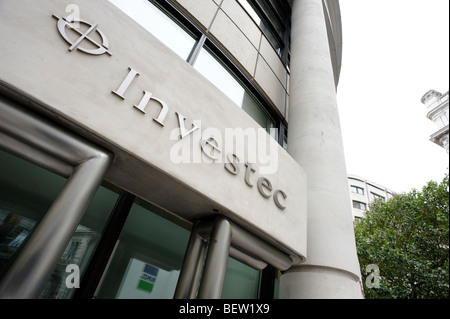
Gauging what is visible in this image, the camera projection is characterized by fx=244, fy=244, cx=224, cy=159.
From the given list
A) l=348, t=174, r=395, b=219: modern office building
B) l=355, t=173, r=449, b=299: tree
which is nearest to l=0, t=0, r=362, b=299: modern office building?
l=355, t=173, r=449, b=299: tree

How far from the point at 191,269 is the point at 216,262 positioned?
1.11 ft

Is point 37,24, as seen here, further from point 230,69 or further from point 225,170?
point 230,69

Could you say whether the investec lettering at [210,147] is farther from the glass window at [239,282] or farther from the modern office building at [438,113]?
the modern office building at [438,113]

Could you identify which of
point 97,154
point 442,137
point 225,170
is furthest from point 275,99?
point 442,137

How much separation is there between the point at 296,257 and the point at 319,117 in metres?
3.15

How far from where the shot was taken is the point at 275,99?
637 cm

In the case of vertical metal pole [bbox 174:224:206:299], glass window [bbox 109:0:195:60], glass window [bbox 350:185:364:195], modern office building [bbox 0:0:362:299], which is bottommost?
vertical metal pole [bbox 174:224:206:299]

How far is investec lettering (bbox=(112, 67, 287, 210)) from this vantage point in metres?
2.39

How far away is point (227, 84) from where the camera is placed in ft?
16.4

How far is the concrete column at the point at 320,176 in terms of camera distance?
363cm

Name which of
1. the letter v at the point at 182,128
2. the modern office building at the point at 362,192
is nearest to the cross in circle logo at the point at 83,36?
the letter v at the point at 182,128

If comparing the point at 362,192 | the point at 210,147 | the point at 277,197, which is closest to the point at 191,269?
the point at 210,147

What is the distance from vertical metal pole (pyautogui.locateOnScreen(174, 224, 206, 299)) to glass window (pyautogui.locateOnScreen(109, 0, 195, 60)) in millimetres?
3072
